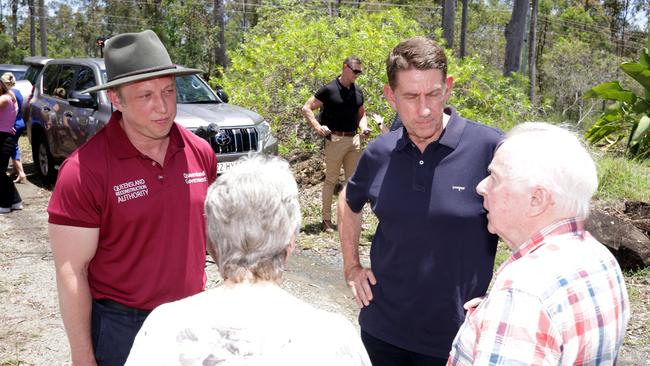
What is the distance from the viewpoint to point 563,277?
1.52 metres

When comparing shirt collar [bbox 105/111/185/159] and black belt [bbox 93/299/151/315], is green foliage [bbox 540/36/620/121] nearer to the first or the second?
shirt collar [bbox 105/111/185/159]

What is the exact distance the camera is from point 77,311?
2.29 m

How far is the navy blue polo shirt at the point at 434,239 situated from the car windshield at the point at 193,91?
667 centimetres

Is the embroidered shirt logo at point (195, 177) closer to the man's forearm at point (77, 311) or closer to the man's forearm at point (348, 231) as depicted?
the man's forearm at point (77, 311)

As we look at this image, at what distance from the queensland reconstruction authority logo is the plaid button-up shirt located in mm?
6674

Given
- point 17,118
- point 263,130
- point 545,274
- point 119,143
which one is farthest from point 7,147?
point 545,274

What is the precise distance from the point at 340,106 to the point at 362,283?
5.19m

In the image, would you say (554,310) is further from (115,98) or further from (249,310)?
(115,98)

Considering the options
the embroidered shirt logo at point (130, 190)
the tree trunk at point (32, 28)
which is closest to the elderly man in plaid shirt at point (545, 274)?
the embroidered shirt logo at point (130, 190)

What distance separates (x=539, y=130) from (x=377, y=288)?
1135mm

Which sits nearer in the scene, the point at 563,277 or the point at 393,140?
the point at 563,277

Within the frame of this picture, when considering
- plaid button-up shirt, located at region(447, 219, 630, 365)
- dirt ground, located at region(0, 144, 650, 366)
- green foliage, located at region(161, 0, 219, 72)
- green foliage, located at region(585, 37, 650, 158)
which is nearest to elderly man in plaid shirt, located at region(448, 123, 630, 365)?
plaid button-up shirt, located at region(447, 219, 630, 365)

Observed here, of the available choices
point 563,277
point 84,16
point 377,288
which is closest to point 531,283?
point 563,277

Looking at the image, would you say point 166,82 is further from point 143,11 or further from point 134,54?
point 143,11
